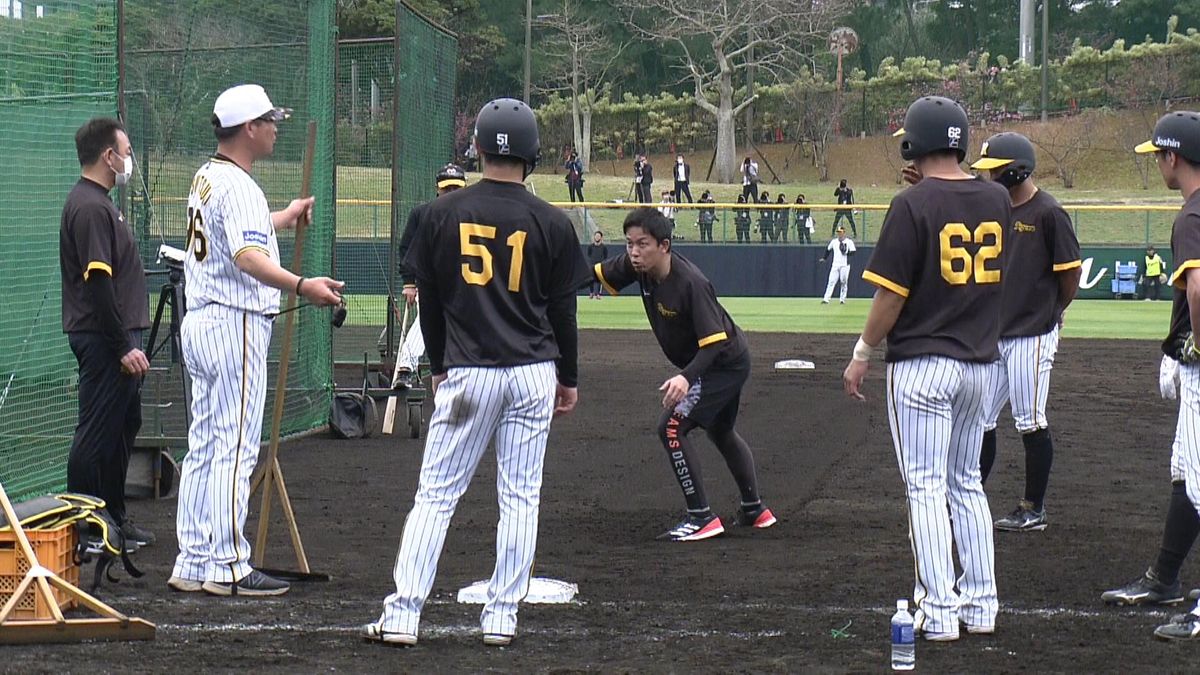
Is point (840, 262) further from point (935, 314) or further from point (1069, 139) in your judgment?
point (1069, 139)

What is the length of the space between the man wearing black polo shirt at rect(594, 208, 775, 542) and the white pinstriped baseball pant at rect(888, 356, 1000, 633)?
2.04 m

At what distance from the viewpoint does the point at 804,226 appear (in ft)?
120

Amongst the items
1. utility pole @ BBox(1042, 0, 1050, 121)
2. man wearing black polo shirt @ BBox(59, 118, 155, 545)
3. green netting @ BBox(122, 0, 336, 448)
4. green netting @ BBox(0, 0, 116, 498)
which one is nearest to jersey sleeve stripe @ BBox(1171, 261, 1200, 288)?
man wearing black polo shirt @ BBox(59, 118, 155, 545)

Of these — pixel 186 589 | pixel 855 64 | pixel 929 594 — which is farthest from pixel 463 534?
pixel 855 64

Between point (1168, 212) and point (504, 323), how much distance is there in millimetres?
35375

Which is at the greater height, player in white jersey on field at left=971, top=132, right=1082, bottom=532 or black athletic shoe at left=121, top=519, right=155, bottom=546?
player in white jersey on field at left=971, top=132, right=1082, bottom=532

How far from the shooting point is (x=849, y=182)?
60.2m

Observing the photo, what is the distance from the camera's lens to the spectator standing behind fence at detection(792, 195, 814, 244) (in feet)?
120

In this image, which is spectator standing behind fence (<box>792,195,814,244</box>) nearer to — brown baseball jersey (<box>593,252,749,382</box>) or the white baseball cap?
brown baseball jersey (<box>593,252,749,382</box>)

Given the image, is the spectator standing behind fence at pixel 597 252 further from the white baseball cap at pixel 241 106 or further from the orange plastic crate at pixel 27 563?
the orange plastic crate at pixel 27 563

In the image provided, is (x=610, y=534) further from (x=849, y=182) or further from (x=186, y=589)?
(x=849, y=182)

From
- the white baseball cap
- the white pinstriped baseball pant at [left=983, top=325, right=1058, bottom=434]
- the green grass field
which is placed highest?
the white baseball cap

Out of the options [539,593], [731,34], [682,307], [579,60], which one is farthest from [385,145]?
[731,34]

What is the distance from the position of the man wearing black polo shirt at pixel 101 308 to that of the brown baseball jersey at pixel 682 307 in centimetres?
244
